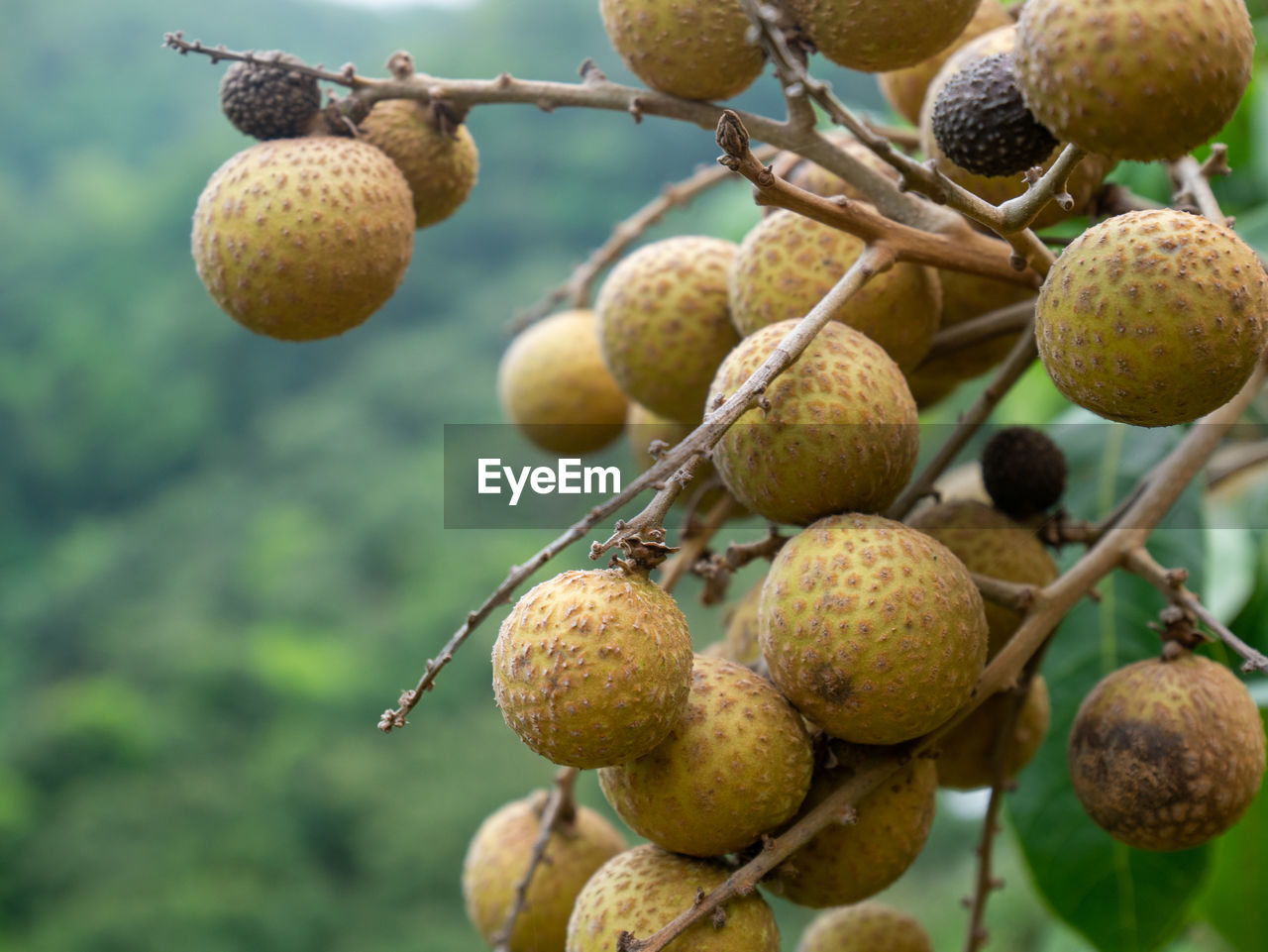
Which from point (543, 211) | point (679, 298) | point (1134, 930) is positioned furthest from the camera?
point (543, 211)

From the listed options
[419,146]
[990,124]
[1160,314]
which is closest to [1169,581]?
[1160,314]

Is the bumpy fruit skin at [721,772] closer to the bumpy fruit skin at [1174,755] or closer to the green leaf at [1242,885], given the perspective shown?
the bumpy fruit skin at [1174,755]

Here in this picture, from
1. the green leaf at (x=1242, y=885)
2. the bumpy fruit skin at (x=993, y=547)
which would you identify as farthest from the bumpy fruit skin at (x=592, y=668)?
the green leaf at (x=1242, y=885)

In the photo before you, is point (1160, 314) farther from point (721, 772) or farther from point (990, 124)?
point (721, 772)

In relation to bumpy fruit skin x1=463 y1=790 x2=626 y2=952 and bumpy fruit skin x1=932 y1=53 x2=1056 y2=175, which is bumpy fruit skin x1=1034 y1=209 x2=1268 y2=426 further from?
A: bumpy fruit skin x1=463 y1=790 x2=626 y2=952

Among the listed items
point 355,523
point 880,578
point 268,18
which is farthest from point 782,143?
point 268,18

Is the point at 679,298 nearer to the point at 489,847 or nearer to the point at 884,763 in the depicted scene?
the point at 884,763
